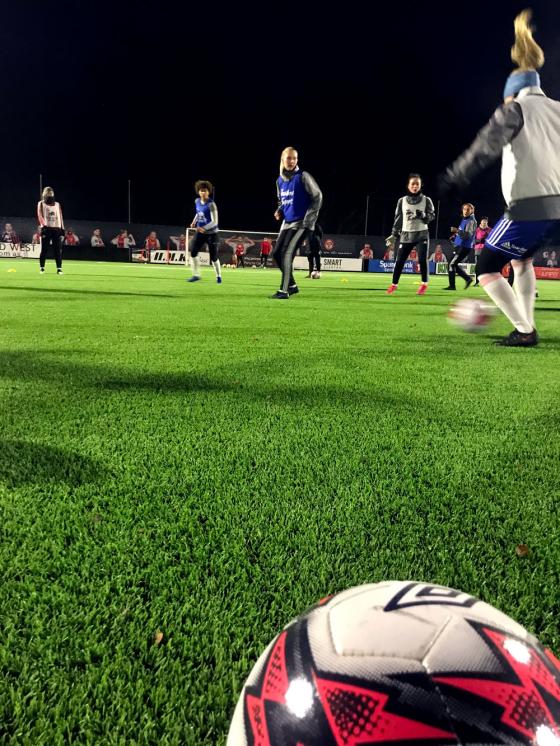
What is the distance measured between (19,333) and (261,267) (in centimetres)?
3060

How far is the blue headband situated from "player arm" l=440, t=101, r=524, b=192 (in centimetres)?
25

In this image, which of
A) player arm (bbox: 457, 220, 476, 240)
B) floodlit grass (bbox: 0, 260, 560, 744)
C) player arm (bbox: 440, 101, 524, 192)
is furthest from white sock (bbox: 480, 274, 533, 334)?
player arm (bbox: 457, 220, 476, 240)

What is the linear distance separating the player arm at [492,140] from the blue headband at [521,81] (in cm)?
25

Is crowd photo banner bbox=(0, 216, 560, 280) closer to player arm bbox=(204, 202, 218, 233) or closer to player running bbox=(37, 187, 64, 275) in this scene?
player running bbox=(37, 187, 64, 275)

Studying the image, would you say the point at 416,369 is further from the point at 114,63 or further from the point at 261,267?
the point at 114,63

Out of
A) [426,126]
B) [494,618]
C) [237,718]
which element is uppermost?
[426,126]

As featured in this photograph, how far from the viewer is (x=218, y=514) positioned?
1870 millimetres

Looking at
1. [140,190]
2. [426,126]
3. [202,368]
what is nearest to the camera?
[202,368]

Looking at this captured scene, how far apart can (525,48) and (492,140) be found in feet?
2.55

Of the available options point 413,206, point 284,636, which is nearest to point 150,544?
point 284,636

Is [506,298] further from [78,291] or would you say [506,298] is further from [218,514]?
[78,291]

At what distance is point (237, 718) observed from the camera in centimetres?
87

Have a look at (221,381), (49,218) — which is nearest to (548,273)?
(49,218)

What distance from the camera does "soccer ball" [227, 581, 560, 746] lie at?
71cm
